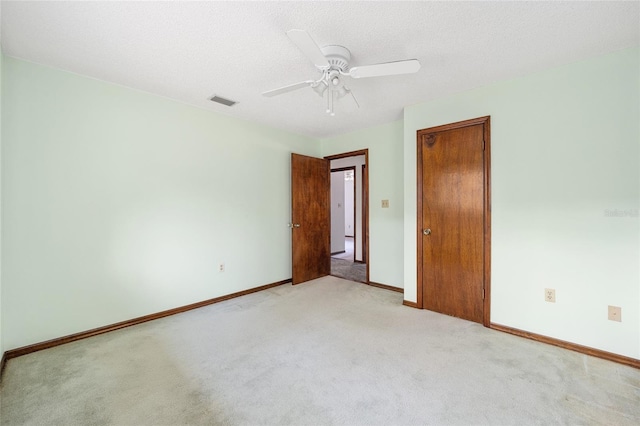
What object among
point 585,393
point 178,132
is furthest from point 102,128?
point 585,393

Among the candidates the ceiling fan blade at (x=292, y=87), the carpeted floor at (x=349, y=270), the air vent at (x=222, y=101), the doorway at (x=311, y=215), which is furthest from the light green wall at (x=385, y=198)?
the ceiling fan blade at (x=292, y=87)

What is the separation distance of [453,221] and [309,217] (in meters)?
2.21

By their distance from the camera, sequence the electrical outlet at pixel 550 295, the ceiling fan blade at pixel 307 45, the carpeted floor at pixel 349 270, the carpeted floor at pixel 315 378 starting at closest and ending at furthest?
the ceiling fan blade at pixel 307 45 < the carpeted floor at pixel 315 378 < the electrical outlet at pixel 550 295 < the carpeted floor at pixel 349 270

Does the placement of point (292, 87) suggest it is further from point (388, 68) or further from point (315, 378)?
point (315, 378)

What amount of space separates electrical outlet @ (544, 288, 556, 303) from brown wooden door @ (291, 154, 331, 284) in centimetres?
297

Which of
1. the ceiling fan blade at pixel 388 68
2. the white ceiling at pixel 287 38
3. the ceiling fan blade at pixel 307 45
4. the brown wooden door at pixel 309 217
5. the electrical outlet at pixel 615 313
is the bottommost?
the electrical outlet at pixel 615 313

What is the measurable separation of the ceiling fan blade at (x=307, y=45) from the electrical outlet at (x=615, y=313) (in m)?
2.87

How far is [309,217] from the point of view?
4.46 meters

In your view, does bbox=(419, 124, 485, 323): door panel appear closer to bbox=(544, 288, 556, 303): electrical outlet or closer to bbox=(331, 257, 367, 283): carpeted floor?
bbox=(544, 288, 556, 303): electrical outlet

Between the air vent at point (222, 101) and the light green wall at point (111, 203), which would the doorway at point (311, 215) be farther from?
the air vent at point (222, 101)

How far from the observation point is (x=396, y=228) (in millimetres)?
3951

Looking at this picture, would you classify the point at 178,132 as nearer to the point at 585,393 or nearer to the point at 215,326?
the point at 215,326

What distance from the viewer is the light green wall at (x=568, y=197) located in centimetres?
209

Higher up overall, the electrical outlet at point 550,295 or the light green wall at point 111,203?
the light green wall at point 111,203
